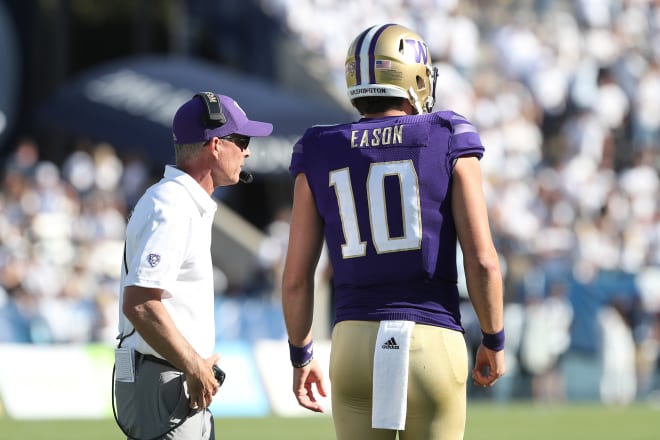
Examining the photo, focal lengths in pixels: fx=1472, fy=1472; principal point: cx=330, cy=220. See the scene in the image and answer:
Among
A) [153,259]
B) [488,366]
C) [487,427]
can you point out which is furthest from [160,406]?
[487,427]

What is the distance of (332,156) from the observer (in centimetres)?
511

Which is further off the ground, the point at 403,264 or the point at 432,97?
the point at 432,97

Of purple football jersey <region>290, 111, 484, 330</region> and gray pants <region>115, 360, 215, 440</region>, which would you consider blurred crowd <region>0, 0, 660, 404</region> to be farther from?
purple football jersey <region>290, 111, 484, 330</region>

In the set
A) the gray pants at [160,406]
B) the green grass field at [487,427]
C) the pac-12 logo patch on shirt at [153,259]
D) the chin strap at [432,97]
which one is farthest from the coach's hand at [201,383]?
the green grass field at [487,427]

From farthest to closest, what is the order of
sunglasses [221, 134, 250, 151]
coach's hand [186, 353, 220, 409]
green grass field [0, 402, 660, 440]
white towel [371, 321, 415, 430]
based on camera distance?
green grass field [0, 402, 660, 440]
sunglasses [221, 134, 250, 151]
coach's hand [186, 353, 220, 409]
white towel [371, 321, 415, 430]

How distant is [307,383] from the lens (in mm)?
5395

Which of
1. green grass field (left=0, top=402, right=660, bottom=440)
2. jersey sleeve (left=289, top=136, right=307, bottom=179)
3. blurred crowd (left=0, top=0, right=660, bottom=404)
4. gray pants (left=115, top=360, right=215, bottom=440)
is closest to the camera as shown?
gray pants (left=115, top=360, right=215, bottom=440)

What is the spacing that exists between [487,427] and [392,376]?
970cm

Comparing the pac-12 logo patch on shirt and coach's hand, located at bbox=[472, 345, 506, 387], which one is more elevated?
the pac-12 logo patch on shirt

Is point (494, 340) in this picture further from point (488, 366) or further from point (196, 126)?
point (196, 126)

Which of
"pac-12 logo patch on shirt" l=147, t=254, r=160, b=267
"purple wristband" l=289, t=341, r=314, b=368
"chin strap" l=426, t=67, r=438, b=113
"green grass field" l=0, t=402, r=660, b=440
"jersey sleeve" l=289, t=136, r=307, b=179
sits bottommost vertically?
"green grass field" l=0, t=402, r=660, b=440

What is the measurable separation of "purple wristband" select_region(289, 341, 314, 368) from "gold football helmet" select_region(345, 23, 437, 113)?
3.03 ft

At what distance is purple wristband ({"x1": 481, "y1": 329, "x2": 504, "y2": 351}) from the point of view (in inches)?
199

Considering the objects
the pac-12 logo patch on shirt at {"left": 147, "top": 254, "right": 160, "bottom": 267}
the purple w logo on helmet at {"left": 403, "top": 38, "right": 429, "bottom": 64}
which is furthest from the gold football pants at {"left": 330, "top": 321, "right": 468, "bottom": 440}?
the purple w logo on helmet at {"left": 403, "top": 38, "right": 429, "bottom": 64}
